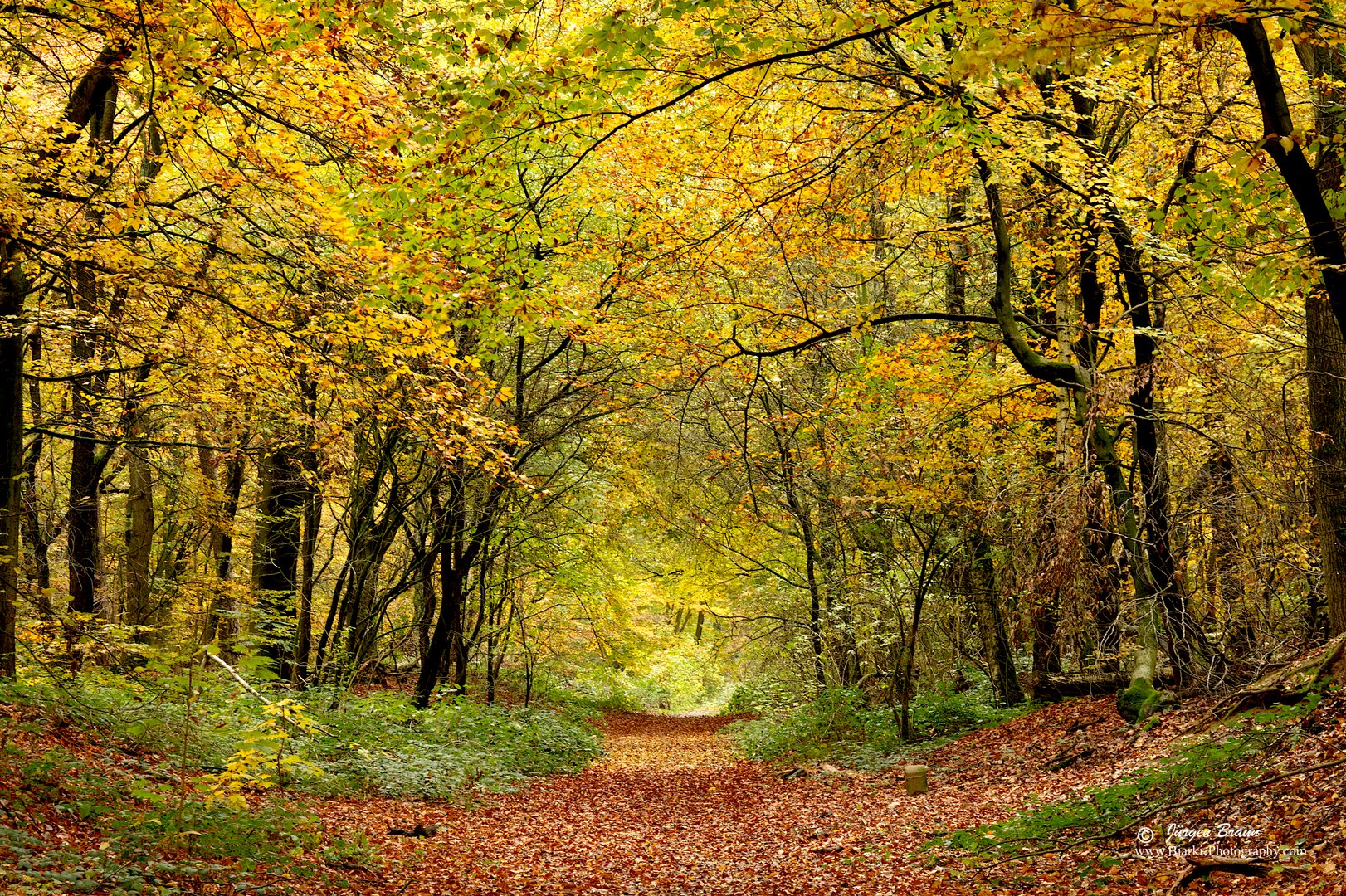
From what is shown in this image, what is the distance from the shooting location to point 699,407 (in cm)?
1759

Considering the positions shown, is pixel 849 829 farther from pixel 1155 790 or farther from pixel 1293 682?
pixel 1293 682

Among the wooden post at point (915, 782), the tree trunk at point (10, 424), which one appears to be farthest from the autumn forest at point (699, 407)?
the wooden post at point (915, 782)

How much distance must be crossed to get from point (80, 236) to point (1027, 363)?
903 centimetres

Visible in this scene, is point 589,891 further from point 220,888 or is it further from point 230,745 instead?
point 230,745

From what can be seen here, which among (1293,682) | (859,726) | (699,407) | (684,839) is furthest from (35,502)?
(1293,682)

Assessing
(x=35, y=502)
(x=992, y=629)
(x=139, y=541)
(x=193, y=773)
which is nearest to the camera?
(x=193, y=773)

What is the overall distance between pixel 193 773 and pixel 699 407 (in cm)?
1140

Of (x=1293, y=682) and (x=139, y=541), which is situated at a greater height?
(x=139, y=541)

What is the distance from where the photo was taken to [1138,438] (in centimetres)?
949

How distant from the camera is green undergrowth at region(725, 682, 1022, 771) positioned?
1347cm

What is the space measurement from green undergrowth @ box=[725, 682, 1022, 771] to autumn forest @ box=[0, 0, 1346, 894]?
11cm

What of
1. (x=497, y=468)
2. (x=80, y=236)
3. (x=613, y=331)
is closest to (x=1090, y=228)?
(x=613, y=331)

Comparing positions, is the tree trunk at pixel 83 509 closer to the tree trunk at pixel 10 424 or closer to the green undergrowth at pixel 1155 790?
the tree trunk at pixel 10 424

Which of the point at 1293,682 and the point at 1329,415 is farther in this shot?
the point at 1329,415
